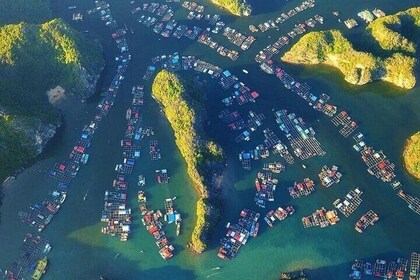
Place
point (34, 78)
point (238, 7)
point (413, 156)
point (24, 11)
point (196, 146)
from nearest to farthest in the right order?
1. point (413, 156)
2. point (196, 146)
3. point (34, 78)
4. point (238, 7)
5. point (24, 11)

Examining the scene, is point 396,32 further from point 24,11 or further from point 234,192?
point 24,11

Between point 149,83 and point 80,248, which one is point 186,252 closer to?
point 80,248

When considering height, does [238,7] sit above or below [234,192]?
above

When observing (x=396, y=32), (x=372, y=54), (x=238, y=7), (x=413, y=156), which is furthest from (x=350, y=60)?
(x=238, y=7)

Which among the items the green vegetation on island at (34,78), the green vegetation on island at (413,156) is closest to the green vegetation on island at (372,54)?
the green vegetation on island at (413,156)

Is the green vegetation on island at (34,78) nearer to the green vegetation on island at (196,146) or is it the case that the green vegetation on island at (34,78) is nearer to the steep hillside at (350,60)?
the green vegetation on island at (196,146)

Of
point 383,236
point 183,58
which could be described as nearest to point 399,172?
point 383,236
